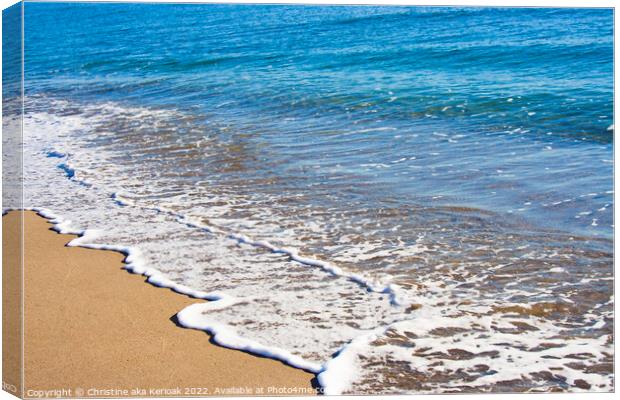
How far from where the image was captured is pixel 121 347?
125 inches

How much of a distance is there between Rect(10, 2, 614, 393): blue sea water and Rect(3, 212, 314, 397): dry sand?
0.56ft

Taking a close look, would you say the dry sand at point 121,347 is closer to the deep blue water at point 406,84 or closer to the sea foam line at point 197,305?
the sea foam line at point 197,305

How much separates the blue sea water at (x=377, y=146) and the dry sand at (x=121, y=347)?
0.17m

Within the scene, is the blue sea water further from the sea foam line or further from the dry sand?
the dry sand

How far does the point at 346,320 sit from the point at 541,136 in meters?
2.35

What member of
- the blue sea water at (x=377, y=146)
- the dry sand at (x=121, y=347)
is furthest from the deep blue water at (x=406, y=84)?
the dry sand at (x=121, y=347)

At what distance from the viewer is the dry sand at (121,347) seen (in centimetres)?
304

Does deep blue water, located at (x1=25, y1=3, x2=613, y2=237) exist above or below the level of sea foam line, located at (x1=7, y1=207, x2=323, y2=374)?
above

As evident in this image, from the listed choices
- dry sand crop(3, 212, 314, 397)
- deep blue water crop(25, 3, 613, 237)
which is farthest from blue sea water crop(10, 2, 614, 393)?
dry sand crop(3, 212, 314, 397)

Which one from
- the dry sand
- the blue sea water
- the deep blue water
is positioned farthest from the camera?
the deep blue water

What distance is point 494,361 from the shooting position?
3.07 metres

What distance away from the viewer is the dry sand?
9.98 ft

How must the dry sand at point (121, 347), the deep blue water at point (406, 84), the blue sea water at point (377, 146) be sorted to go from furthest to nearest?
1. the deep blue water at point (406, 84)
2. the blue sea water at point (377, 146)
3. the dry sand at point (121, 347)

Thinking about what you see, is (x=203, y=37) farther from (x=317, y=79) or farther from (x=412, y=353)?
(x=412, y=353)
